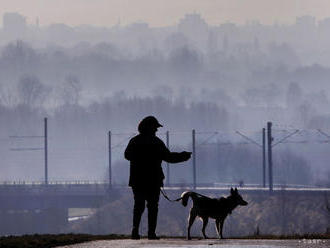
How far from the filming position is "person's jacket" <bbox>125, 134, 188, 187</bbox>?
2197 cm

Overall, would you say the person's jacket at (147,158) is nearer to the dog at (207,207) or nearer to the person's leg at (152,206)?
the person's leg at (152,206)

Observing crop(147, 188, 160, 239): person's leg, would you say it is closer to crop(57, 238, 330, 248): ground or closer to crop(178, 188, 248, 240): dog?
crop(178, 188, 248, 240): dog

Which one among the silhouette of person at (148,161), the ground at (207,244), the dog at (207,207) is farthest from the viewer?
the dog at (207,207)

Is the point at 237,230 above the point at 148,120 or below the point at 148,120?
below

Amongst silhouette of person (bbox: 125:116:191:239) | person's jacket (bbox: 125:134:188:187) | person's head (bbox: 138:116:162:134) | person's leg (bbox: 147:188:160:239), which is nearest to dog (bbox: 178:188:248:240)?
person's leg (bbox: 147:188:160:239)

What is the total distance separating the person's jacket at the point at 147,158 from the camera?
22.0 m

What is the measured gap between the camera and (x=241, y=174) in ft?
536

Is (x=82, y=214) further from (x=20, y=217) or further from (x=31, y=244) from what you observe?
(x=31, y=244)

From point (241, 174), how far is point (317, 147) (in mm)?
31332

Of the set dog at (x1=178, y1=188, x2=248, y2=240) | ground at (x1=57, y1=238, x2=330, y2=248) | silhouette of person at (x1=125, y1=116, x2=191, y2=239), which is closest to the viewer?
ground at (x1=57, y1=238, x2=330, y2=248)

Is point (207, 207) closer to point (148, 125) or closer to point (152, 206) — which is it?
point (152, 206)

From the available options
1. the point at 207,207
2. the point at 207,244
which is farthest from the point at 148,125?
the point at 207,244

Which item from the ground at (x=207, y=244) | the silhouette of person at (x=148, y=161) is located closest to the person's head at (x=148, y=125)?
the silhouette of person at (x=148, y=161)

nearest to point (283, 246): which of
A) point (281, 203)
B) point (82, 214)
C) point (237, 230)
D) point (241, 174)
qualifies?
point (237, 230)
